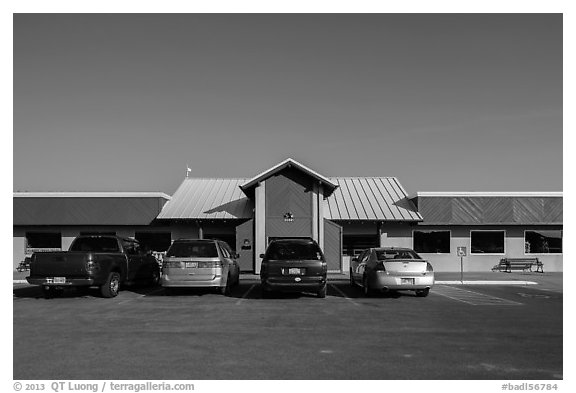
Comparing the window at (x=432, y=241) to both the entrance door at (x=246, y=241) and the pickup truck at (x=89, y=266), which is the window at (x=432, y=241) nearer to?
the entrance door at (x=246, y=241)

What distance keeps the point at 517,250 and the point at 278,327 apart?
2259cm

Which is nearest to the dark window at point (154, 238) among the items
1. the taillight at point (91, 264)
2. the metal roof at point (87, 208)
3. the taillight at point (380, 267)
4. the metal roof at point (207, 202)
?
the metal roof at point (87, 208)

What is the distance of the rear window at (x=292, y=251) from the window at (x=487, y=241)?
54.5ft

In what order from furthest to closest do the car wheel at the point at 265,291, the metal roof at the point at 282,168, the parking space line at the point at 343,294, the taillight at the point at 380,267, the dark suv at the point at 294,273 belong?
the metal roof at the point at 282,168, the taillight at the point at 380,267, the car wheel at the point at 265,291, the dark suv at the point at 294,273, the parking space line at the point at 343,294

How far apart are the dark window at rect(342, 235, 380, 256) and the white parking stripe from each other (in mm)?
9426

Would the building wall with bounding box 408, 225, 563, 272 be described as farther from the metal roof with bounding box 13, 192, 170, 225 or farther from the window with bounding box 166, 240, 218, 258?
the window with bounding box 166, 240, 218, 258

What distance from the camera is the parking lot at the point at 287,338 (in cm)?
705

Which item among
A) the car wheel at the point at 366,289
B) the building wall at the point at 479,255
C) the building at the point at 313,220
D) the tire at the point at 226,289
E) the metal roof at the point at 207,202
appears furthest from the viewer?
the building wall at the point at 479,255

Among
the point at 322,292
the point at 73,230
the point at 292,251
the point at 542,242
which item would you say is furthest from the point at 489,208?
the point at 73,230

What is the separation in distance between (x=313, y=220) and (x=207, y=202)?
6.72 meters

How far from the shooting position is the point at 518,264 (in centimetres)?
2802

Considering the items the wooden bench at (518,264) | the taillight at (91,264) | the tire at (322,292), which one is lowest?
the wooden bench at (518,264)

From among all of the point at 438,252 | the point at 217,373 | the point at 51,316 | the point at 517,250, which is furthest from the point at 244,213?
the point at 217,373

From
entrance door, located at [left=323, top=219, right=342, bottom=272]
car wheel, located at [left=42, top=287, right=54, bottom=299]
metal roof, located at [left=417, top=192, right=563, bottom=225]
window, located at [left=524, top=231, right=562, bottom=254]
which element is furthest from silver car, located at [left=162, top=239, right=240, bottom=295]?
window, located at [left=524, top=231, right=562, bottom=254]
